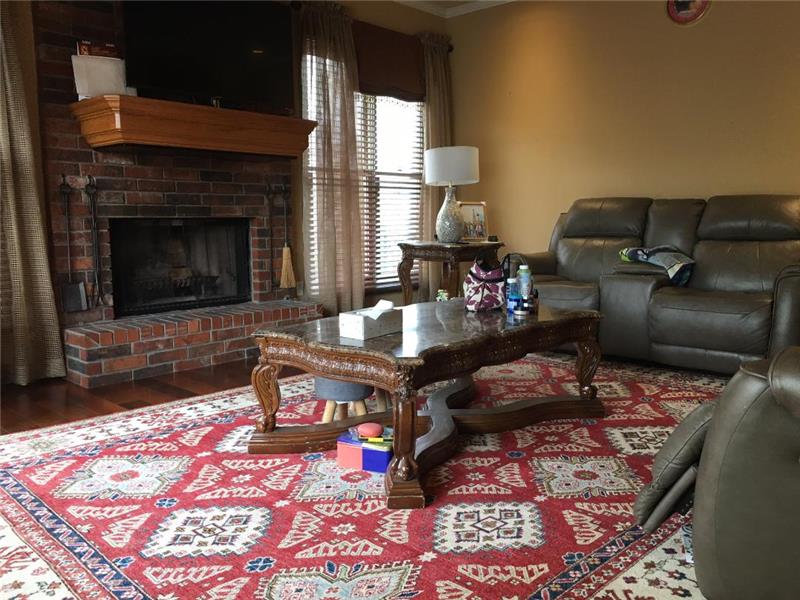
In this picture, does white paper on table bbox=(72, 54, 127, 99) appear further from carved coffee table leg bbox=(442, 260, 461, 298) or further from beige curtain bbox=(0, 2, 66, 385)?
carved coffee table leg bbox=(442, 260, 461, 298)

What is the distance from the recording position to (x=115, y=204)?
155 inches

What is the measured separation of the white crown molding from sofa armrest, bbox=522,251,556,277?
2.34 meters

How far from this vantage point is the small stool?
2.69 m

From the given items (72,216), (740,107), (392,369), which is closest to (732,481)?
(392,369)

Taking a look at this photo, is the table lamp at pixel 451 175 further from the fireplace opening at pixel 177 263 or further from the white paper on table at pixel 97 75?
the white paper on table at pixel 97 75

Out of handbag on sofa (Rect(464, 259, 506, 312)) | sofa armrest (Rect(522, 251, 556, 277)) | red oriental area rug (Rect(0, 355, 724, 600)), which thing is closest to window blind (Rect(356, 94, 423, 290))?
sofa armrest (Rect(522, 251, 556, 277))

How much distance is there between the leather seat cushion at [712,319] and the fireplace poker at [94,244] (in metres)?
3.14

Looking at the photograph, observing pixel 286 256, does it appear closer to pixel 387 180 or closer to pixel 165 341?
pixel 165 341

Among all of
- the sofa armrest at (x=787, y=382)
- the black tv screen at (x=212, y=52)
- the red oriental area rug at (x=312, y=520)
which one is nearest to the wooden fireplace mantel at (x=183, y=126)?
the black tv screen at (x=212, y=52)

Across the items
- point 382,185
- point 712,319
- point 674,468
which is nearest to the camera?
point 674,468

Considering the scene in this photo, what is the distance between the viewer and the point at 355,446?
2.40 m

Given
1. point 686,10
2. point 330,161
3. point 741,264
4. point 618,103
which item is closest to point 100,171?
point 330,161

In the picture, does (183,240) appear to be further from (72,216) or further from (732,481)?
(732,481)

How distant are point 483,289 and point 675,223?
205cm
